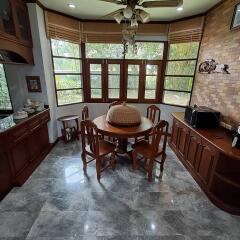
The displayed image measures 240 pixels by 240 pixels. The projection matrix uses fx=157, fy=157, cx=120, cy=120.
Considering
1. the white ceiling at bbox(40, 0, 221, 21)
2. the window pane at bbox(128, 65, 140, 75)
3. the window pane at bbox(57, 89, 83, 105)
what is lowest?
the window pane at bbox(57, 89, 83, 105)

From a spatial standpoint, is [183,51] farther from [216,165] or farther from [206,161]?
[216,165]

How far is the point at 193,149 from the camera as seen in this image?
9.05 ft

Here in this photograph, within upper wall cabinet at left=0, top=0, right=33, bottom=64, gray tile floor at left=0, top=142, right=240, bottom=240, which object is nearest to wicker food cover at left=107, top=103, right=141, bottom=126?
gray tile floor at left=0, top=142, right=240, bottom=240

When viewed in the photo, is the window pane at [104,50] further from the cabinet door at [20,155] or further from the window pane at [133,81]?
the cabinet door at [20,155]

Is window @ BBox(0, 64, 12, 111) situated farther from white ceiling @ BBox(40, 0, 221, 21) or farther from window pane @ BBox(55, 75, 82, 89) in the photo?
white ceiling @ BBox(40, 0, 221, 21)

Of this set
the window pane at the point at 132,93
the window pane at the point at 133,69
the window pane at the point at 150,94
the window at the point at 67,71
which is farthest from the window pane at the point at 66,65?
the window pane at the point at 150,94

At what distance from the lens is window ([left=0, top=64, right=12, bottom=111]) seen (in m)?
3.17

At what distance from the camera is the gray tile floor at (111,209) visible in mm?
1786

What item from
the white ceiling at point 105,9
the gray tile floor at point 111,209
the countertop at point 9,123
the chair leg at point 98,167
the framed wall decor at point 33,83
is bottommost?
the gray tile floor at point 111,209

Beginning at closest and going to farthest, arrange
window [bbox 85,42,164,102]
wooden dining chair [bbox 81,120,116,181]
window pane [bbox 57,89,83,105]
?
wooden dining chair [bbox 81,120,116,181] < window pane [bbox 57,89,83,105] < window [bbox 85,42,164,102]

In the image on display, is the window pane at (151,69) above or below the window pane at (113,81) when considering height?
above

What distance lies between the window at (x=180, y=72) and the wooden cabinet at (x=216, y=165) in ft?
4.78

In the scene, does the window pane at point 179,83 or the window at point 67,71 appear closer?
the window at point 67,71

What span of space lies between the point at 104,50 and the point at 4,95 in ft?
8.27
